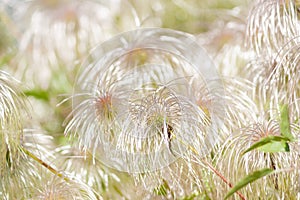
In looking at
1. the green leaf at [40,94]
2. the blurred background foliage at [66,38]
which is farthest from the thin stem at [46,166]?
the green leaf at [40,94]

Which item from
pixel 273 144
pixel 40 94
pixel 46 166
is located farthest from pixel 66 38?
pixel 273 144

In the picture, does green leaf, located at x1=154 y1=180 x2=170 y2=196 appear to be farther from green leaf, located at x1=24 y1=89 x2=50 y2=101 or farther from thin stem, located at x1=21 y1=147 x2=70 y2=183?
green leaf, located at x1=24 y1=89 x2=50 y2=101

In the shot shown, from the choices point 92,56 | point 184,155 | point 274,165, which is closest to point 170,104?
point 184,155

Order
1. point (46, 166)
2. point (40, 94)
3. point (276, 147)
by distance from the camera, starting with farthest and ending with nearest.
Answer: point (40, 94) < point (46, 166) < point (276, 147)

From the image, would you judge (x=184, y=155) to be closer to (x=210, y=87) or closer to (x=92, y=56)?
(x=210, y=87)

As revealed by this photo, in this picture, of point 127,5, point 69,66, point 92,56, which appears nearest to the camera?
point 92,56

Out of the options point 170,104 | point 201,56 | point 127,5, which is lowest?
point 170,104

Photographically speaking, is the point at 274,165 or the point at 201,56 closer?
the point at 274,165

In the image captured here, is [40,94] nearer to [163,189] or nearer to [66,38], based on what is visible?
[66,38]
